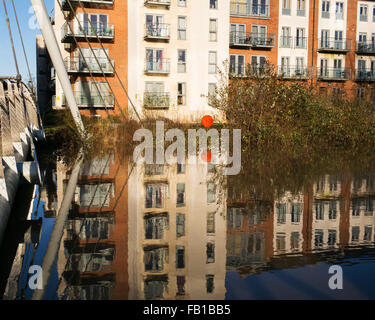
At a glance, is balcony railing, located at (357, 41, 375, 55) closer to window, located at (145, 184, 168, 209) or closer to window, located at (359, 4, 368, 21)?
window, located at (359, 4, 368, 21)

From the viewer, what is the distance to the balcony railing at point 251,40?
41719 mm

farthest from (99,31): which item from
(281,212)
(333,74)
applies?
(281,212)

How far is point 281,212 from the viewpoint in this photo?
762cm

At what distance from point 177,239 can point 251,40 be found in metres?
38.6

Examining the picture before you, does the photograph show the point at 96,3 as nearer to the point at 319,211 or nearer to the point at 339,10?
the point at 339,10

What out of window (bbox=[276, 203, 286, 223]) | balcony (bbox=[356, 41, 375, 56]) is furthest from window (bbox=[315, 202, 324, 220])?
balcony (bbox=[356, 41, 375, 56])

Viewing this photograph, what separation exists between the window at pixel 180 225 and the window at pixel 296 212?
175 cm

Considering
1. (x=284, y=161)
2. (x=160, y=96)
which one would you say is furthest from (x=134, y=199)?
(x=160, y=96)

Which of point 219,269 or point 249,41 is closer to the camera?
point 219,269

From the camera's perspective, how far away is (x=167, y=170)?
42.8ft

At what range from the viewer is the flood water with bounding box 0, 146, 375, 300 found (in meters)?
4.36
